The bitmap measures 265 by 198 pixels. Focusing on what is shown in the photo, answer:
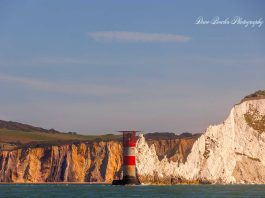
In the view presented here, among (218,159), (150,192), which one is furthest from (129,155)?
(218,159)

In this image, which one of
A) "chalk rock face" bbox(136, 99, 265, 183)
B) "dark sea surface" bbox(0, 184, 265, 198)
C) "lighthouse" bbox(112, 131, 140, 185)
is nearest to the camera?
"dark sea surface" bbox(0, 184, 265, 198)

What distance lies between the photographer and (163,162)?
181375 millimetres

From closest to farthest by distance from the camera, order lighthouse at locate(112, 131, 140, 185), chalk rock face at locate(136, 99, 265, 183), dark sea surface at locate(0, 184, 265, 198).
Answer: dark sea surface at locate(0, 184, 265, 198) → lighthouse at locate(112, 131, 140, 185) → chalk rock face at locate(136, 99, 265, 183)

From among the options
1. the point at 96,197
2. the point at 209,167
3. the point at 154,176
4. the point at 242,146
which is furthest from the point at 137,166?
the point at 96,197

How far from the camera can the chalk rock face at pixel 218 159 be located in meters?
182

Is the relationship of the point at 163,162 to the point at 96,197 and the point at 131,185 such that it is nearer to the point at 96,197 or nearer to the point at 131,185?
the point at 131,185

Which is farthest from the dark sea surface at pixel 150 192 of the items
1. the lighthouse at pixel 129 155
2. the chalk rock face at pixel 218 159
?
the chalk rock face at pixel 218 159

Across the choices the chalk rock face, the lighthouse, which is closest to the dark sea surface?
the lighthouse

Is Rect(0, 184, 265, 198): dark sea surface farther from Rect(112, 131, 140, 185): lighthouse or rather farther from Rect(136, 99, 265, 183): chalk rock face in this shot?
Rect(136, 99, 265, 183): chalk rock face

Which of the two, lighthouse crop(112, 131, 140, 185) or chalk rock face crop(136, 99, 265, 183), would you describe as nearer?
lighthouse crop(112, 131, 140, 185)

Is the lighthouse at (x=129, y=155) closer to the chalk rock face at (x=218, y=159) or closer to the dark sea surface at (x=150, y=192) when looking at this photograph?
the dark sea surface at (x=150, y=192)

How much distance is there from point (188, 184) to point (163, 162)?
10781 mm

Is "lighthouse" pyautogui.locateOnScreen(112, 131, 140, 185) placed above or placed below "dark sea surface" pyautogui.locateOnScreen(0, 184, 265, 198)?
above

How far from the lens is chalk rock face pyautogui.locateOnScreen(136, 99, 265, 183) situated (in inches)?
7185
